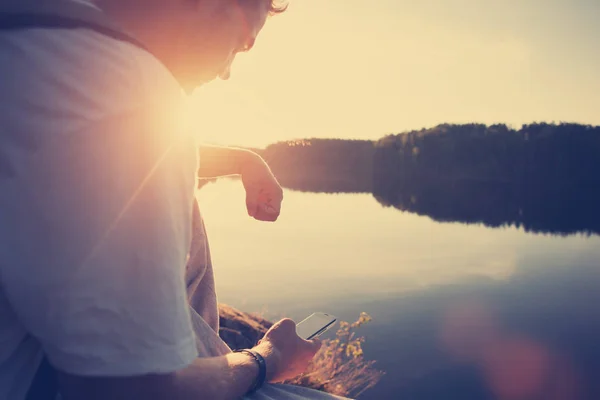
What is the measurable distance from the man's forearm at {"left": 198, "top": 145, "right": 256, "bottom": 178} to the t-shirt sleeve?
3.13 ft

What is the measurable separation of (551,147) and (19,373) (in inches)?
2829

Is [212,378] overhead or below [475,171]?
below

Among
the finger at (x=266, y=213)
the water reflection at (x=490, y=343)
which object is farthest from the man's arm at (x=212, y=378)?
the water reflection at (x=490, y=343)

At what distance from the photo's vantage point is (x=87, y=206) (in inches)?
25.5

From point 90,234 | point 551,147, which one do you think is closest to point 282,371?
point 90,234

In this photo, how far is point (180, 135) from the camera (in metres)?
0.74

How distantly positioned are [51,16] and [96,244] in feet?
1.17

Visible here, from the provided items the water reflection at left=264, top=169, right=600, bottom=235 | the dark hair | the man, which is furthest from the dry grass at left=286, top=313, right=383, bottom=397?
the water reflection at left=264, top=169, right=600, bottom=235

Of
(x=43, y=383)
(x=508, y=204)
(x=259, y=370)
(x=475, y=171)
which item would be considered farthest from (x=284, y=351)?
(x=475, y=171)

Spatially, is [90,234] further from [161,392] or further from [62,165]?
[161,392]

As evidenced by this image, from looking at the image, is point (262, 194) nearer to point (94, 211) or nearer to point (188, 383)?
point (188, 383)

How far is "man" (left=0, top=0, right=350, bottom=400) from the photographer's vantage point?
0.65m

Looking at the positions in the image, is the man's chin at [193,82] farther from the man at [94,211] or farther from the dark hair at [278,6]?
the dark hair at [278,6]

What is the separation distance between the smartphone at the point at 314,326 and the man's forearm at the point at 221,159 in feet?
1.90
